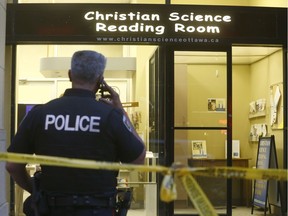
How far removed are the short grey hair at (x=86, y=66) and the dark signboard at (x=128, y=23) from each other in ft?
14.8

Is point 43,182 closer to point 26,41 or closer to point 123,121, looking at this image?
point 123,121

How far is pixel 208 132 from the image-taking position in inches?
305

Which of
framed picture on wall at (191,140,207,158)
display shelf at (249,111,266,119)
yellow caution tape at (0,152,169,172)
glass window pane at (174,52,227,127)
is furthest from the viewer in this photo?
display shelf at (249,111,266,119)

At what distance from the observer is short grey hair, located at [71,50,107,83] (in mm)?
2764

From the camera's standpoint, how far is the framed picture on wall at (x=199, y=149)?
779 centimetres

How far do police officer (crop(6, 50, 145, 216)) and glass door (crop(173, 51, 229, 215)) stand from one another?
4.79 meters

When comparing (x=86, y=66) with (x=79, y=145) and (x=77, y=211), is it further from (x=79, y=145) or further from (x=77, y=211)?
(x=77, y=211)

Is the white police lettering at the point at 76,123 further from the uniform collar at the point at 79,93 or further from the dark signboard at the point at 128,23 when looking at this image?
the dark signboard at the point at 128,23

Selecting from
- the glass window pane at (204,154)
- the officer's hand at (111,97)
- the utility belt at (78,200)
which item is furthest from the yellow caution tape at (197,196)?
the glass window pane at (204,154)

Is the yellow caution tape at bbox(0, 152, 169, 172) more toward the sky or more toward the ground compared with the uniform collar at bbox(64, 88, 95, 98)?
more toward the ground

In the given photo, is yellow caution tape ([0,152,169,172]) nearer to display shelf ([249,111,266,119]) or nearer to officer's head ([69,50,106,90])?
officer's head ([69,50,106,90])

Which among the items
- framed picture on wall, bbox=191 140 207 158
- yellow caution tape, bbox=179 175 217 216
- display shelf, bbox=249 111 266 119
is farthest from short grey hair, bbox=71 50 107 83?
display shelf, bbox=249 111 266 119

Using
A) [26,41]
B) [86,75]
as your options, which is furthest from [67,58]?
[86,75]

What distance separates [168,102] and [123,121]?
15.6ft
